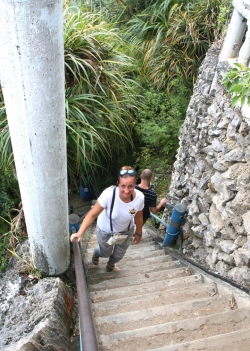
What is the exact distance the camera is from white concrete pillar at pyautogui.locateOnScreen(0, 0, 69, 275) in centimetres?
171

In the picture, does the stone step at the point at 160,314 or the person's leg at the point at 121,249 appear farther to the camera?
the person's leg at the point at 121,249

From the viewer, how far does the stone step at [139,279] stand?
10.4 feet

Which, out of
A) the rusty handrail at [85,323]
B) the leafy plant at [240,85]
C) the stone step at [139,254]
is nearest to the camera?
the rusty handrail at [85,323]

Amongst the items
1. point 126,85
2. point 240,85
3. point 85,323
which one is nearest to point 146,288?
point 85,323

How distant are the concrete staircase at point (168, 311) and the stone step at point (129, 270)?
0.04ft

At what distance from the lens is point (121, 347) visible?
209 centimetres

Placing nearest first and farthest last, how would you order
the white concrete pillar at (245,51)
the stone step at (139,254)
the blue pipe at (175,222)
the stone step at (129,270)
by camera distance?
1. the white concrete pillar at (245,51)
2. the stone step at (129,270)
3. the blue pipe at (175,222)
4. the stone step at (139,254)

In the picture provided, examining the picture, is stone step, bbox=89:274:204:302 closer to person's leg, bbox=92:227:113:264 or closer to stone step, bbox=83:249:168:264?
person's leg, bbox=92:227:113:264

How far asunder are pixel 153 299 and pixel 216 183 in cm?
136

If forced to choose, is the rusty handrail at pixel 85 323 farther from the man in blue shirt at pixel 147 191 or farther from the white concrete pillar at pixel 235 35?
the white concrete pillar at pixel 235 35

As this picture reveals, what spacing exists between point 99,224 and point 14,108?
1422 millimetres

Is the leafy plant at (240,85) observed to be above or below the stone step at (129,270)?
above

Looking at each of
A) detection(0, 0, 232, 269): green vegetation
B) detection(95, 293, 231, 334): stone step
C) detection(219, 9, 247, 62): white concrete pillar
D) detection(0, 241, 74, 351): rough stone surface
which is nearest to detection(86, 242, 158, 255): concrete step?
detection(0, 0, 232, 269): green vegetation

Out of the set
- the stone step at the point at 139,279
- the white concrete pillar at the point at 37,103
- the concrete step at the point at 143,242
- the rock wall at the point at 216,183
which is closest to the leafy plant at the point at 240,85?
the rock wall at the point at 216,183
